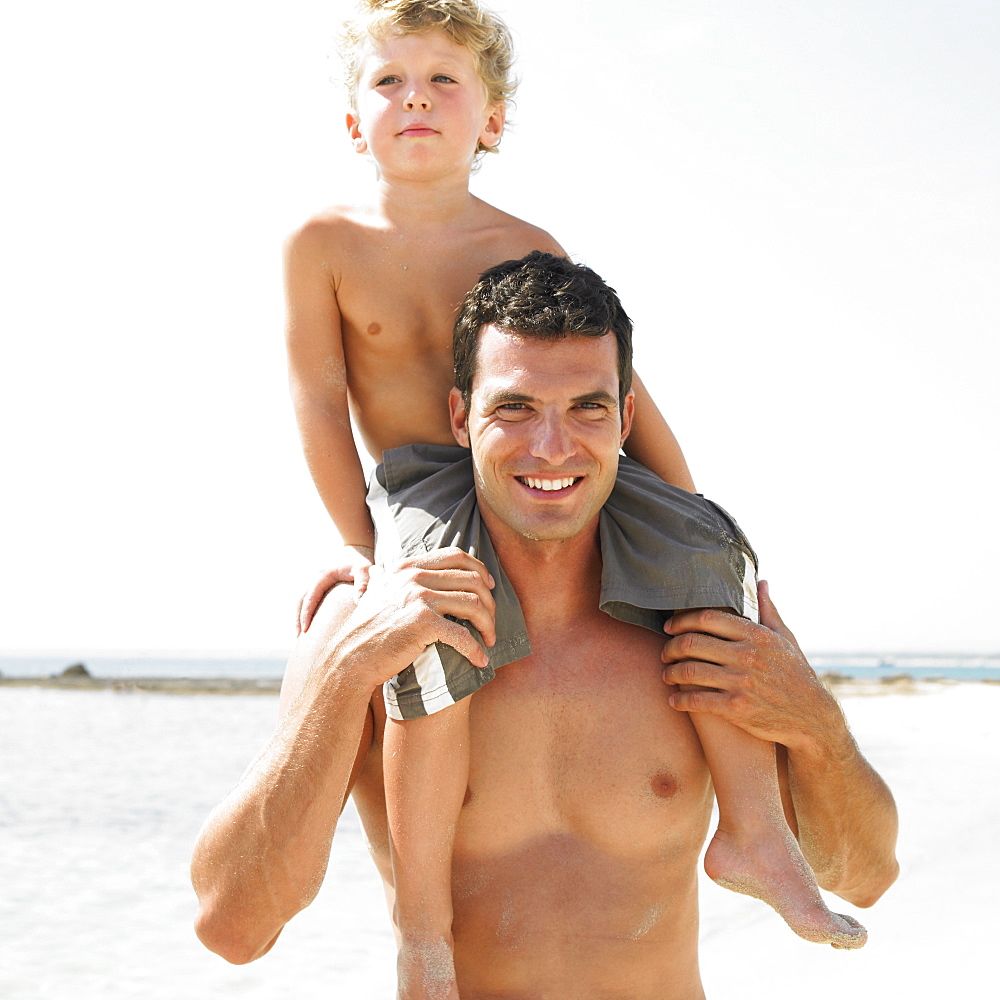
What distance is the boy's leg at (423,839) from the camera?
8.09 feet

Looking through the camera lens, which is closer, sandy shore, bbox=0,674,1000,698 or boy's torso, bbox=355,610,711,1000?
boy's torso, bbox=355,610,711,1000

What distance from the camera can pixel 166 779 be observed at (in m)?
14.2

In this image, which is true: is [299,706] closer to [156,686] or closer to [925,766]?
[925,766]

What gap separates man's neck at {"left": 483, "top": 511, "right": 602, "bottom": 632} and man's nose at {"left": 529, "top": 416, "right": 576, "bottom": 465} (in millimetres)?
299

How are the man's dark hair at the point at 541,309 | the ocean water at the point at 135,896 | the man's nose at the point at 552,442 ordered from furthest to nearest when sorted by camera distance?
the ocean water at the point at 135,896 → the man's dark hair at the point at 541,309 → the man's nose at the point at 552,442

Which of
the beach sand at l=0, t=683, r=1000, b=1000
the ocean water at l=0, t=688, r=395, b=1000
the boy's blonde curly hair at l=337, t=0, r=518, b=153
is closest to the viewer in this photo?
the boy's blonde curly hair at l=337, t=0, r=518, b=153

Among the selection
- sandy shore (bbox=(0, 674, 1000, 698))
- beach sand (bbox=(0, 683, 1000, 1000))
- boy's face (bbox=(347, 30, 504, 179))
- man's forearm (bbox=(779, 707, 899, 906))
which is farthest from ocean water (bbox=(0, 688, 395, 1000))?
sandy shore (bbox=(0, 674, 1000, 698))

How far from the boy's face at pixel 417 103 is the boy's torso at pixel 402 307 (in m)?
0.20

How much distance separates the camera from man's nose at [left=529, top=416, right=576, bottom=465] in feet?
8.26

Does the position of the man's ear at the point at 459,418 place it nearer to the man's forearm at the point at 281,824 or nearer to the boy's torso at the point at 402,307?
the boy's torso at the point at 402,307

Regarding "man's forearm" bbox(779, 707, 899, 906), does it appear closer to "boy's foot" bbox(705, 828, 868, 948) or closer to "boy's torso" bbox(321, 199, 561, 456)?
"boy's foot" bbox(705, 828, 868, 948)

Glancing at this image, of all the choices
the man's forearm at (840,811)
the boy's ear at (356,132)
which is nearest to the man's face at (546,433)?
the man's forearm at (840,811)

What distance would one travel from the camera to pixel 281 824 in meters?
2.51

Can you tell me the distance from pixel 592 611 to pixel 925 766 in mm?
13670
